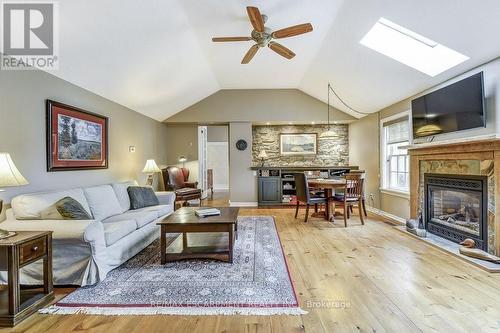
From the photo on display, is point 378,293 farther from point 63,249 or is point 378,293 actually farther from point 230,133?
point 230,133

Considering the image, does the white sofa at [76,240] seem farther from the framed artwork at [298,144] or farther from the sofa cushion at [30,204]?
the framed artwork at [298,144]

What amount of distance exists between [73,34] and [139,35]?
0.76 meters

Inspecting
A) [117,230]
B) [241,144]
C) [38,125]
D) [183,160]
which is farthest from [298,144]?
[38,125]

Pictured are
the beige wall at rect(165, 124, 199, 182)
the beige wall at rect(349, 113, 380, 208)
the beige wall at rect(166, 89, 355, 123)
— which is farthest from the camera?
the beige wall at rect(165, 124, 199, 182)

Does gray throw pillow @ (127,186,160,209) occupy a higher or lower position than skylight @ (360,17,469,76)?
lower

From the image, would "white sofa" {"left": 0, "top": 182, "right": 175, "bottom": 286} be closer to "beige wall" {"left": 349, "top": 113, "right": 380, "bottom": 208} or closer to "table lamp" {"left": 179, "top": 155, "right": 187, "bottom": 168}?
"table lamp" {"left": 179, "top": 155, "right": 187, "bottom": 168}

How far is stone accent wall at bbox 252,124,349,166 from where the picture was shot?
23.2ft

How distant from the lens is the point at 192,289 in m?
2.31

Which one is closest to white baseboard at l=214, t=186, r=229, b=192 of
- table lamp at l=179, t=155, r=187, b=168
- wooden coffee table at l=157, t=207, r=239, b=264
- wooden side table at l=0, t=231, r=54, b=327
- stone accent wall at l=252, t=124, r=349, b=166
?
table lamp at l=179, t=155, r=187, b=168

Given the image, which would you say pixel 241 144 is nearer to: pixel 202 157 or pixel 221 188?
pixel 202 157

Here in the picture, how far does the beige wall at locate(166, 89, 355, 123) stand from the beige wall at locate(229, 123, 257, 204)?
32 cm

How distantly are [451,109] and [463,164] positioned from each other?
0.71 metres

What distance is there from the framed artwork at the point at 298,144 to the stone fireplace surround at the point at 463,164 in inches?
116

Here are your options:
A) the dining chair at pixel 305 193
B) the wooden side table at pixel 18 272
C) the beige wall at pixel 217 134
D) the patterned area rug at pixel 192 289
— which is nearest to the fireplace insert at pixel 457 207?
the dining chair at pixel 305 193
